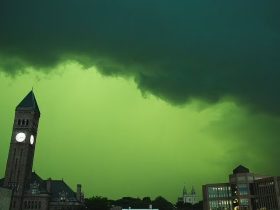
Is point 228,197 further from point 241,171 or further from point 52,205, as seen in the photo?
point 52,205

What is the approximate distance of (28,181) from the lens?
473ft

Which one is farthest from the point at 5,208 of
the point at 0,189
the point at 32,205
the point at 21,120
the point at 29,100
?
the point at 29,100

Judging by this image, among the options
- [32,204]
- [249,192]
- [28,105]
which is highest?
[28,105]

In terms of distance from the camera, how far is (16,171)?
466 feet

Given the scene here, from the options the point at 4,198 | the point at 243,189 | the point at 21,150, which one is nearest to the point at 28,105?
the point at 21,150

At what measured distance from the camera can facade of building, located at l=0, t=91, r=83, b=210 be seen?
138750mm

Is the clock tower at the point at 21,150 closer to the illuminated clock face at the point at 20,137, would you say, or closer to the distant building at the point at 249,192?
the illuminated clock face at the point at 20,137

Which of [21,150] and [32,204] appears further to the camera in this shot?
[21,150]

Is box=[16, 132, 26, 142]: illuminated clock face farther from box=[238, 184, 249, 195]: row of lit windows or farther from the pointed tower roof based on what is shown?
box=[238, 184, 249, 195]: row of lit windows

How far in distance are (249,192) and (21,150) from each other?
116772mm

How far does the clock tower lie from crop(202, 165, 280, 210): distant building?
108039mm

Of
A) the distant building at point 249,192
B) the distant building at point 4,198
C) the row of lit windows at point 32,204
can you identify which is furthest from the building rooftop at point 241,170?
the distant building at point 4,198

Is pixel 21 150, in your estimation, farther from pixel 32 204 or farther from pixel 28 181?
pixel 32 204

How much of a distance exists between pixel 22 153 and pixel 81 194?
3115 centimetres
